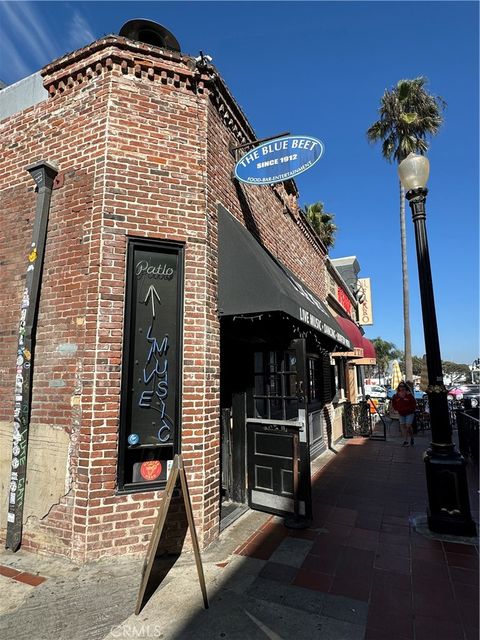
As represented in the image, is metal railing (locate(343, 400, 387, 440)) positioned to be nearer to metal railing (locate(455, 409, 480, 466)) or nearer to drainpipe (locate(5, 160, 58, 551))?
metal railing (locate(455, 409, 480, 466))

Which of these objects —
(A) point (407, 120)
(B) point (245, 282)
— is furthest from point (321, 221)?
(B) point (245, 282)

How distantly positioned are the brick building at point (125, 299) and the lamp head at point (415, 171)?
8.14ft

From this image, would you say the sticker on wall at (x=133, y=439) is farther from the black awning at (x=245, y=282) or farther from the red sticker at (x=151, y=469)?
the black awning at (x=245, y=282)

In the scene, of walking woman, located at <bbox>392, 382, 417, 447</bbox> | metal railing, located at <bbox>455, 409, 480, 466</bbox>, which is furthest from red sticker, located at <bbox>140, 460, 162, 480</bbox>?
walking woman, located at <bbox>392, 382, 417, 447</bbox>

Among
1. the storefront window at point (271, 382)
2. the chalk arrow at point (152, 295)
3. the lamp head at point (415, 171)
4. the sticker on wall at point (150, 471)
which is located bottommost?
the sticker on wall at point (150, 471)

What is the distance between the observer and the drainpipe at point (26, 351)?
4.35 metres

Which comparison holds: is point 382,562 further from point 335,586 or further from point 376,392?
point 376,392

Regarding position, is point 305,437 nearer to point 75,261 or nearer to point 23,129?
point 75,261

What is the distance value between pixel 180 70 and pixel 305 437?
5.26m

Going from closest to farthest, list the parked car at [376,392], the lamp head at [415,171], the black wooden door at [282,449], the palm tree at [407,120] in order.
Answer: the black wooden door at [282,449] < the lamp head at [415,171] < the palm tree at [407,120] < the parked car at [376,392]

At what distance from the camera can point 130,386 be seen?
4355 mm

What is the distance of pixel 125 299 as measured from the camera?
4.46 metres

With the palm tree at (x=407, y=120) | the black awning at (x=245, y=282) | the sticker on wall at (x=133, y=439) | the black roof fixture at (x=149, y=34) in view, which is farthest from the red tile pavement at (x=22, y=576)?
the palm tree at (x=407, y=120)

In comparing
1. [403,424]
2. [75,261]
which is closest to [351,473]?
[403,424]
